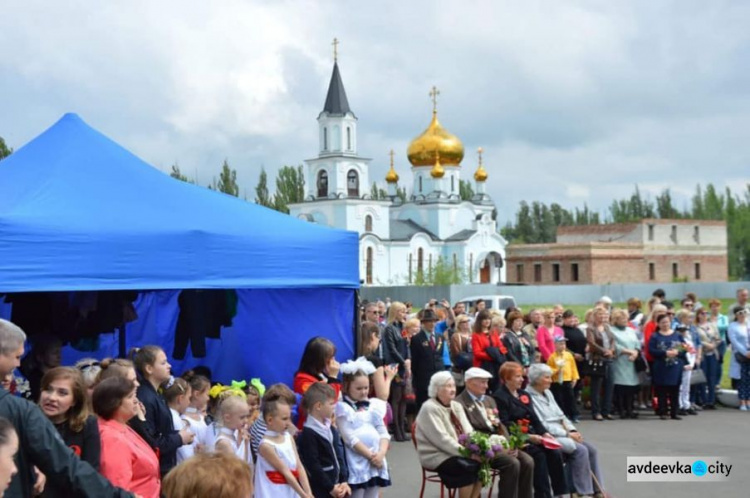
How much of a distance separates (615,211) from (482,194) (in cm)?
3539

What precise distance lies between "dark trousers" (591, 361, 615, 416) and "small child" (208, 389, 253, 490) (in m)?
8.62

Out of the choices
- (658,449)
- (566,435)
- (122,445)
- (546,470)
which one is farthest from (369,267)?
(122,445)

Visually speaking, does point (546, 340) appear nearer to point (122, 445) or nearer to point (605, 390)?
point (605, 390)

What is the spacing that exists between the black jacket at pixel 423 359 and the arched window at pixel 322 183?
69091 mm

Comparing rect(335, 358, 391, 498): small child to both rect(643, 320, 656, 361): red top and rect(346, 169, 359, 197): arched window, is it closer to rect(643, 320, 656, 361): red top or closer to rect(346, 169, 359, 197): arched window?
rect(643, 320, 656, 361): red top

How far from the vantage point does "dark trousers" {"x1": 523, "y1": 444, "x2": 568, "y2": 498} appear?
29.8ft

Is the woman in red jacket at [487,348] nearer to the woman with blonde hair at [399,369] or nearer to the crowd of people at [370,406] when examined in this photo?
the crowd of people at [370,406]

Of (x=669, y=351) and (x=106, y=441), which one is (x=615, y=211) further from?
(x=106, y=441)

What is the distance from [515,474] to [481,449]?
0.54 m

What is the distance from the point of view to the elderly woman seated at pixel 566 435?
9281 millimetres

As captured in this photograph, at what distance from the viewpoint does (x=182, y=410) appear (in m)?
7.57

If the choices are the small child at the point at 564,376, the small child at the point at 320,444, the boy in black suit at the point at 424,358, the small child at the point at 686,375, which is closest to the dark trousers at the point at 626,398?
the small child at the point at 686,375

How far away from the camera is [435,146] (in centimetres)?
8894

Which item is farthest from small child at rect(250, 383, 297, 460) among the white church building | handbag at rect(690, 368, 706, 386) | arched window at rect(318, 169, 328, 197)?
arched window at rect(318, 169, 328, 197)
